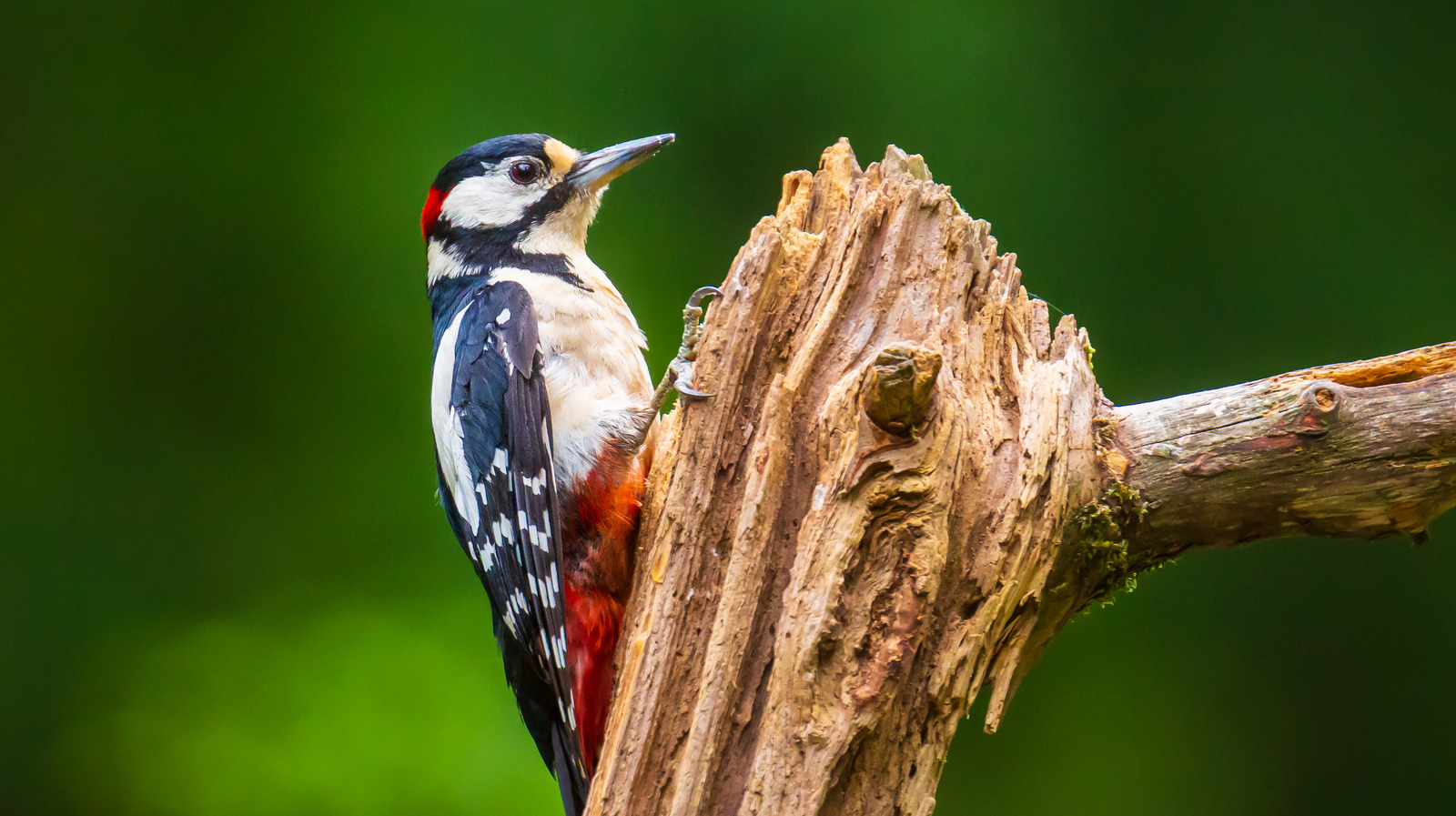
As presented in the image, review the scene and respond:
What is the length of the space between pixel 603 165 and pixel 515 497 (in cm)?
80

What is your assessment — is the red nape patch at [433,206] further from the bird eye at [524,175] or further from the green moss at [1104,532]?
the green moss at [1104,532]

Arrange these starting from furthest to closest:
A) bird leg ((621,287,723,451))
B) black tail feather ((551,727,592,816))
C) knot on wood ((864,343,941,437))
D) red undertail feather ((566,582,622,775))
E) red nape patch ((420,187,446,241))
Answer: red nape patch ((420,187,446,241)) → black tail feather ((551,727,592,816)) → red undertail feather ((566,582,622,775)) → bird leg ((621,287,723,451)) → knot on wood ((864,343,941,437))

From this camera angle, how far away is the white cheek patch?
7.65 feet

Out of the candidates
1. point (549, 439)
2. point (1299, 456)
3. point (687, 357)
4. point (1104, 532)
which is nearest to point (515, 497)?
point (549, 439)

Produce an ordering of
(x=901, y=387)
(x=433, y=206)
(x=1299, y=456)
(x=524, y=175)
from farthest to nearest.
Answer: (x=433, y=206) → (x=524, y=175) → (x=1299, y=456) → (x=901, y=387)

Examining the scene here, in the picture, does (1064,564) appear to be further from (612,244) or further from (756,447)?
(612,244)

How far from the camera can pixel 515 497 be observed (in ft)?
6.32

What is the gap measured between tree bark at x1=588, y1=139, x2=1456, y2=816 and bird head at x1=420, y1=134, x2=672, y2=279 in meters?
0.71

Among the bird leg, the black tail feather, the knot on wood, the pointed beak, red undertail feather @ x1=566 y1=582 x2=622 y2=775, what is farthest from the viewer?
the pointed beak

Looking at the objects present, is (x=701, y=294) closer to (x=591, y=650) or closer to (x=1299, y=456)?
(x=591, y=650)

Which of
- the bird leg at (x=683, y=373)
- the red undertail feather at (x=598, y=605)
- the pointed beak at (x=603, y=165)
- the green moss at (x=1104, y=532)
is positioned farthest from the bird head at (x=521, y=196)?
the green moss at (x=1104, y=532)

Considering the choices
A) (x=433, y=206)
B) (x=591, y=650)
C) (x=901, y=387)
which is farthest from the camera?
(x=433, y=206)

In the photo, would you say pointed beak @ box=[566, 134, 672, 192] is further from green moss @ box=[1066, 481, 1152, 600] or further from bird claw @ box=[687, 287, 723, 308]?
green moss @ box=[1066, 481, 1152, 600]

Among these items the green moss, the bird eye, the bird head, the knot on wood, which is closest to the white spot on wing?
the bird head
